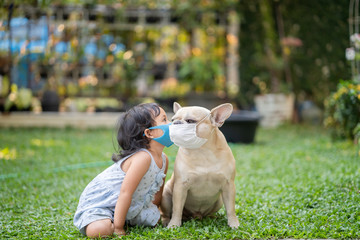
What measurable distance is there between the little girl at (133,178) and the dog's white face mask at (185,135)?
0.58ft

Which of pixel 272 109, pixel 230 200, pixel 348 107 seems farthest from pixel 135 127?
pixel 272 109

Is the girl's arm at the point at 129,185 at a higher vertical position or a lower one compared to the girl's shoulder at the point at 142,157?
lower

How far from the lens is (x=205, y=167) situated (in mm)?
3010

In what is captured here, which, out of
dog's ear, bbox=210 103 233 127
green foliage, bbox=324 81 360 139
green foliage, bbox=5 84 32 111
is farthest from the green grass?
green foliage, bbox=5 84 32 111

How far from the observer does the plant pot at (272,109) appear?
34.3 feet

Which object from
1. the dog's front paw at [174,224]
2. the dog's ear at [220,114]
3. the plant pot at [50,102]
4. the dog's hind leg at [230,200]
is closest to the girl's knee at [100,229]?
the dog's front paw at [174,224]

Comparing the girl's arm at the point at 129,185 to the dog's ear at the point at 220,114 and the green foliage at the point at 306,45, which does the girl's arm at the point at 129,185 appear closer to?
the dog's ear at the point at 220,114

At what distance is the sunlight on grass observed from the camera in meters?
6.31

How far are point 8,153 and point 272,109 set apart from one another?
6.57 m

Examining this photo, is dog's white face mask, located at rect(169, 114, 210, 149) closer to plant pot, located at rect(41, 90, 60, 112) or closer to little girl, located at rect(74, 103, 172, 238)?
little girl, located at rect(74, 103, 172, 238)

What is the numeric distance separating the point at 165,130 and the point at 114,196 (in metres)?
0.64

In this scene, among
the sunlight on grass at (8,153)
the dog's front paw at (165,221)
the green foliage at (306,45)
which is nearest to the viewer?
the dog's front paw at (165,221)

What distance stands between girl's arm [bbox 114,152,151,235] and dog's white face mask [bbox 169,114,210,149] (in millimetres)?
309

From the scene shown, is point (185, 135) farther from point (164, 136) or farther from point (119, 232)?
point (119, 232)
